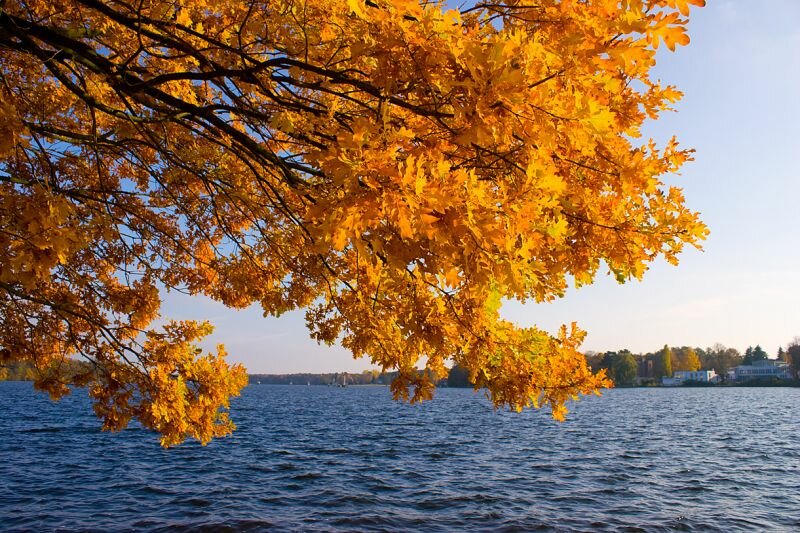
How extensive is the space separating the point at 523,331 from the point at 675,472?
59.5 ft

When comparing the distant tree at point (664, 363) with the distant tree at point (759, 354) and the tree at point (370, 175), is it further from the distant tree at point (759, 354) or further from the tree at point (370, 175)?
the tree at point (370, 175)

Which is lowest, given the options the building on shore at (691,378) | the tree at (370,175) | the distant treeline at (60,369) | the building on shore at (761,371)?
the building on shore at (691,378)

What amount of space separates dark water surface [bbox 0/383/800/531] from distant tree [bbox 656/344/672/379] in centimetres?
13012

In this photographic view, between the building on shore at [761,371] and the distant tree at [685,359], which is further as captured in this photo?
the distant tree at [685,359]

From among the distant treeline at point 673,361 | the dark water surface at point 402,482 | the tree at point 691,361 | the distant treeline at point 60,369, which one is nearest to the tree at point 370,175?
the distant treeline at point 60,369

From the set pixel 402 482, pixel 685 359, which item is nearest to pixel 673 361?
pixel 685 359

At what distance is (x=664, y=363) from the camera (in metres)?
150

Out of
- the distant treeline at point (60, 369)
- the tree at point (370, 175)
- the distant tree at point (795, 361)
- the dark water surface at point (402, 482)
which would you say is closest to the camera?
the tree at point (370, 175)

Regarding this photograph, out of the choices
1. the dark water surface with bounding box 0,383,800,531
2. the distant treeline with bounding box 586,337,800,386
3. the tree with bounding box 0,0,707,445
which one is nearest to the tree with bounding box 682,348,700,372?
the distant treeline with bounding box 586,337,800,386

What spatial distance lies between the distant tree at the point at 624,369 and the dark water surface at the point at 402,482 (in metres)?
111

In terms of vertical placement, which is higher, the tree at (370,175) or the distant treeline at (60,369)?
the tree at (370,175)

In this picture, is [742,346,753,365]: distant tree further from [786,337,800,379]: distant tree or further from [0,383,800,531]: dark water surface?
[0,383,800,531]: dark water surface

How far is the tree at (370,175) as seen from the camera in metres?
2.32

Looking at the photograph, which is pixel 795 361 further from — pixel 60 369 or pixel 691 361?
pixel 60 369
